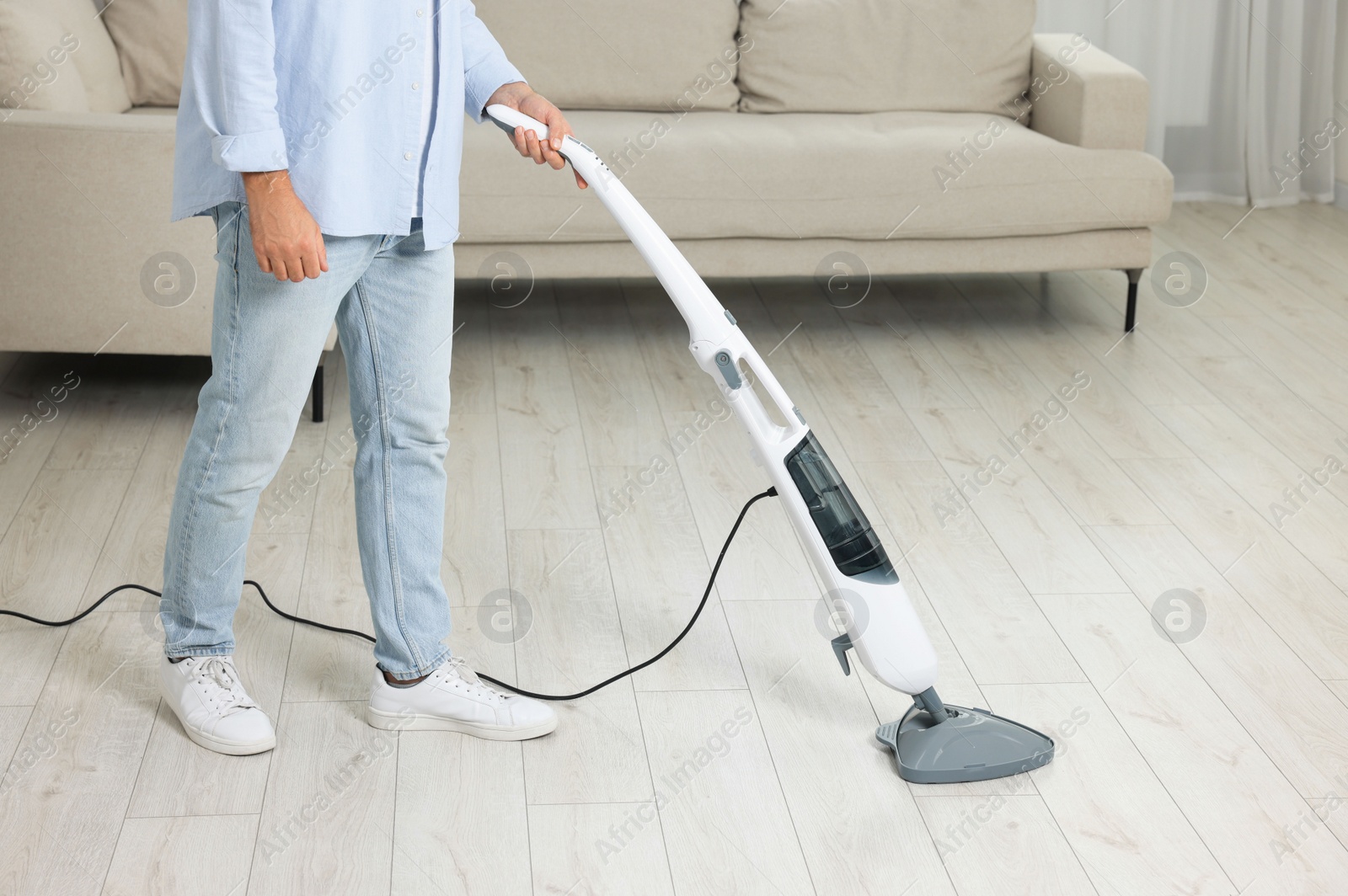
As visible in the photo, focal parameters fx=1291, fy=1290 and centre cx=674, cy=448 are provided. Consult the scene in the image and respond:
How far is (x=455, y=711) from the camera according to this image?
154cm

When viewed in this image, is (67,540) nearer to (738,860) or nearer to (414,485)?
(414,485)

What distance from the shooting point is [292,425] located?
1.38m

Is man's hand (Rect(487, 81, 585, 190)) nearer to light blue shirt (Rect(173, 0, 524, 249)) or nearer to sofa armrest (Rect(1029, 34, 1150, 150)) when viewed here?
light blue shirt (Rect(173, 0, 524, 249))

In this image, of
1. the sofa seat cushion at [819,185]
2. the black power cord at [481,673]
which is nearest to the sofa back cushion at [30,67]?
the sofa seat cushion at [819,185]

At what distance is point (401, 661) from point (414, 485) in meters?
0.22

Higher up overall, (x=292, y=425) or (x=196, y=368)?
(x=292, y=425)

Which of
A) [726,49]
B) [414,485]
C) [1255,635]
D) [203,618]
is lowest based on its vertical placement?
[1255,635]

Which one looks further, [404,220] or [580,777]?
[580,777]

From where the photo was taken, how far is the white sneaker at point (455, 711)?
1529 millimetres

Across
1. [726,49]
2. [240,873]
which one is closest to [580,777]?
[240,873]

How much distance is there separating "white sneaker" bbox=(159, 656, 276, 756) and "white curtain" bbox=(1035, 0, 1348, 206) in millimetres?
3496

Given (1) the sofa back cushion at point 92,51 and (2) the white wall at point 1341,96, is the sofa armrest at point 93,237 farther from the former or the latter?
(2) the white wall at point 1341,96

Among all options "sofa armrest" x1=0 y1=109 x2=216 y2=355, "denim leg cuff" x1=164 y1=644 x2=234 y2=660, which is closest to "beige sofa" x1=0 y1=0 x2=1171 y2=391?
"sofa armrest" x1=0 y1=109 x2=216 y2=355

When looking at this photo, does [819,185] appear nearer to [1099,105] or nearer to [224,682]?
[1099,105]
